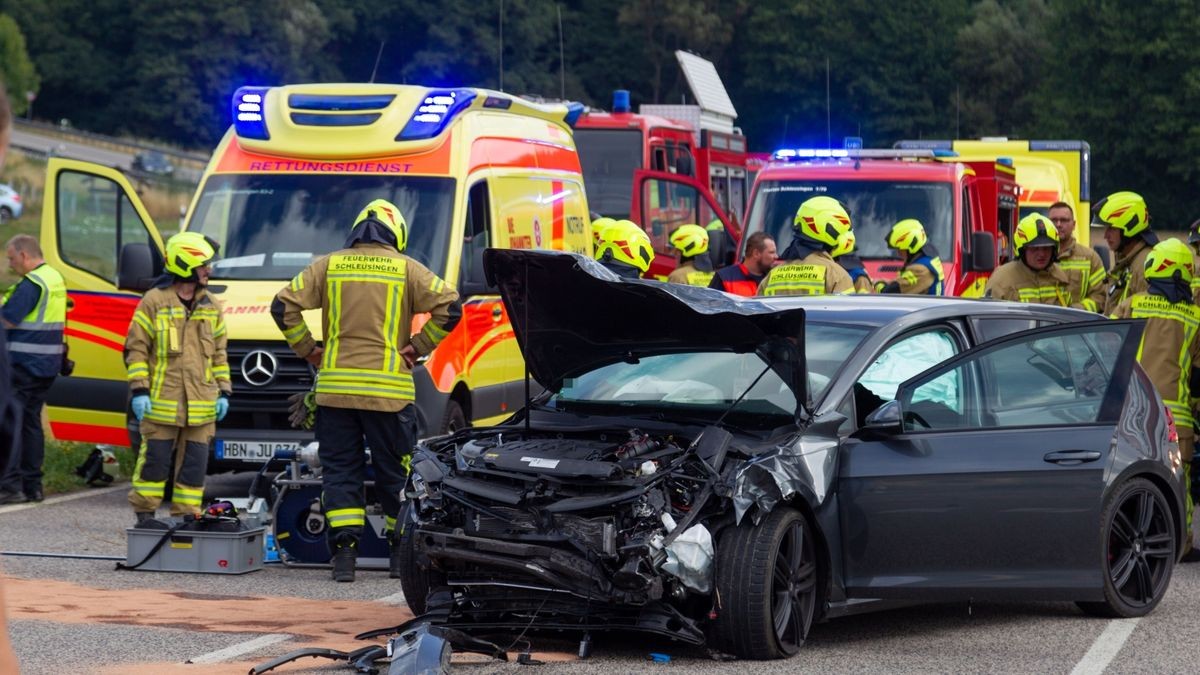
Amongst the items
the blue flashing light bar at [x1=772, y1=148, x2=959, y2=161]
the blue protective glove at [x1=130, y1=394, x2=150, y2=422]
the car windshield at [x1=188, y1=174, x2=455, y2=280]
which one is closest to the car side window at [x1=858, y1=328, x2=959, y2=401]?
the car windshield at [x1=188, y1=174, x2=455, y2=280]

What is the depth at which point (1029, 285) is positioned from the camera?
12.4 metres

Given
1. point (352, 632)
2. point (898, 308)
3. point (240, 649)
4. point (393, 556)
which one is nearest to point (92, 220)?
point (393, 556)

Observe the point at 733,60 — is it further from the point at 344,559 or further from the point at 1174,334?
the point at 344,559

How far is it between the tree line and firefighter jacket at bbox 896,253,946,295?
56.4 metres

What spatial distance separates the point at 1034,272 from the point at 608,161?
388 inches

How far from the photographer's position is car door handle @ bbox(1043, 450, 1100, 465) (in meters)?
7.82

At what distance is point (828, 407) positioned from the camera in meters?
7.59

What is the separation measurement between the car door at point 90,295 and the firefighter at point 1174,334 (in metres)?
6.10

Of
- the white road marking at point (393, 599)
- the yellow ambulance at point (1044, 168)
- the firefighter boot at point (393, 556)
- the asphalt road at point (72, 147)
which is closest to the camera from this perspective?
the white road marking at point (393, 599)

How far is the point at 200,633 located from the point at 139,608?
75 centimetres

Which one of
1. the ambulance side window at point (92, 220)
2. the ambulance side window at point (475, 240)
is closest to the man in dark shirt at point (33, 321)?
the ambulance side window at point (92, 220)

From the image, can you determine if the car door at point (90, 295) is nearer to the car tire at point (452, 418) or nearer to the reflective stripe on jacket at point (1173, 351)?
the car tire at point (452, 418)

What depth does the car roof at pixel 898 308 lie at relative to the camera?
8180 millimetres

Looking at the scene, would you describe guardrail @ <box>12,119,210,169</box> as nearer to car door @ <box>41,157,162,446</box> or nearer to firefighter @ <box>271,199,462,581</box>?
car door @ <box>41,157,162,446</box>
